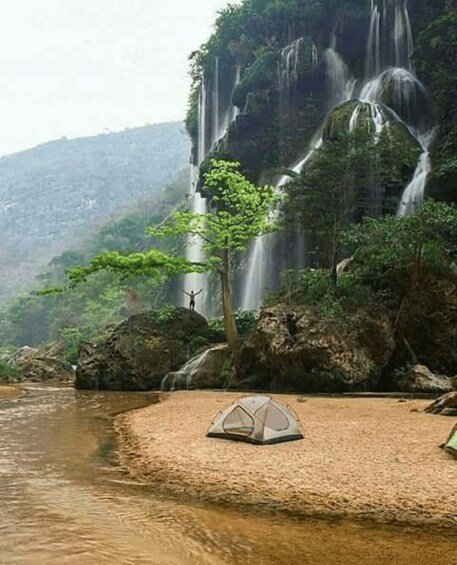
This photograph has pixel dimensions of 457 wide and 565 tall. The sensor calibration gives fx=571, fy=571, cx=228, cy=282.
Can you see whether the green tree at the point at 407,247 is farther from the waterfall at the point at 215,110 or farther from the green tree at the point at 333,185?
the waterfall at the point at 215,110

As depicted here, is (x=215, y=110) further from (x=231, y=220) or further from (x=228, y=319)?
(x=228, y=319)

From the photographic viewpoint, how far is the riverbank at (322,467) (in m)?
6.49

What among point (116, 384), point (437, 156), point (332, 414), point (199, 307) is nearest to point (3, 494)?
point (332, 414)

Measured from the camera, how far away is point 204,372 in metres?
22.6

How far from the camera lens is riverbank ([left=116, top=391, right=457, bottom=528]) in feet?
21.3

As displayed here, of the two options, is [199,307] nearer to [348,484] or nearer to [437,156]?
[437,156]

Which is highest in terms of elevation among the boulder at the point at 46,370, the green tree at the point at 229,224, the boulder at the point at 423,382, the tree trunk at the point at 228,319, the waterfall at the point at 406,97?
the waterfall at the point at 406,97

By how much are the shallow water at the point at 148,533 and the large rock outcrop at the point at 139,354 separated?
15994 millimetres

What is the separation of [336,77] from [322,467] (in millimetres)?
37390

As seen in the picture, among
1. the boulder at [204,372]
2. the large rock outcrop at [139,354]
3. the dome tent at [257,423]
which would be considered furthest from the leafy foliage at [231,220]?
the dome tent at [257,423]

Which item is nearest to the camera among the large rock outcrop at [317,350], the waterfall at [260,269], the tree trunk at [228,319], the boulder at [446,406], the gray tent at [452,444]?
the gray tent at [452,444]

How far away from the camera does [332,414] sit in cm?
1321

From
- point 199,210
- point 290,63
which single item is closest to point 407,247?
point 290,63

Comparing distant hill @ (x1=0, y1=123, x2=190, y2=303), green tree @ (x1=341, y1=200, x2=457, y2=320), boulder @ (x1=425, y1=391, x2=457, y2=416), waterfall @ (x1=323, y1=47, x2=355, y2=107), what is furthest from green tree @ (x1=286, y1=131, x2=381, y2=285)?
distant hill @ (x1=0, y1=123, x2=190, y2=303)
